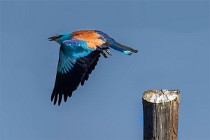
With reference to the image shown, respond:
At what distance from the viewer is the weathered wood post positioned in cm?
575

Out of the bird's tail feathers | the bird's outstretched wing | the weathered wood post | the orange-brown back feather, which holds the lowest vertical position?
the weathered wood post

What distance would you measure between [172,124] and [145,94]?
1.31 ft

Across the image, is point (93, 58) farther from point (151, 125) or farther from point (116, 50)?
point (151, 125)

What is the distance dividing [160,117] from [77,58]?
3.63m

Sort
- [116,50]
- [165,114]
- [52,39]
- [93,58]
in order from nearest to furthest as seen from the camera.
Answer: [165,114], [93,58], [116,50], [52,39]

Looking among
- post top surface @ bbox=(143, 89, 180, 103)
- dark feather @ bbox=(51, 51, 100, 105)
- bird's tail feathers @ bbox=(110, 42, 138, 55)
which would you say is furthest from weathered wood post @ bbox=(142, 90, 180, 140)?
bird's tail feathers @ bbox=(110, 42, 138, 55)

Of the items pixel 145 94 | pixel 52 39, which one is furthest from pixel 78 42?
pixel 145 94

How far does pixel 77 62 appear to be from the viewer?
30.1ft

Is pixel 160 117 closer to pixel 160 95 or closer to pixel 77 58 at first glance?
pixel 160 95

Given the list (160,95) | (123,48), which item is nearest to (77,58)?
(123,48)

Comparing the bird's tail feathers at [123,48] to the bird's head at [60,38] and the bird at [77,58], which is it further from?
the bird's head at [60,38]

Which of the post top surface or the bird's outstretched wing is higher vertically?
the bird's outstretched wing

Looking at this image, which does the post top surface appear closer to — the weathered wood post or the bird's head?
the weathered wood post

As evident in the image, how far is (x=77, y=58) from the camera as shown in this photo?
30.2 feet
